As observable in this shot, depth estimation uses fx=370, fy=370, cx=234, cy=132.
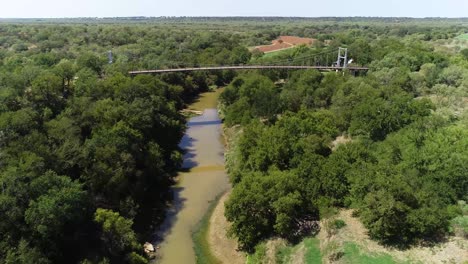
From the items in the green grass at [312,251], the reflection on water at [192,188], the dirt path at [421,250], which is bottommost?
the reflection on water at [192,188]

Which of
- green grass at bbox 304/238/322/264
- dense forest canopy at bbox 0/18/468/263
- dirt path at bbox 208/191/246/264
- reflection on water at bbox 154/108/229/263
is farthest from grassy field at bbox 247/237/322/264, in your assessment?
reflection on water at bbox 154/108/229/263

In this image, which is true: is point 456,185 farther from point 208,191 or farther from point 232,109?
point 232,109

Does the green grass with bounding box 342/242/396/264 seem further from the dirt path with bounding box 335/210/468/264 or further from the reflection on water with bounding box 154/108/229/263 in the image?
the reflection on water with bounding box 154/108/229/263

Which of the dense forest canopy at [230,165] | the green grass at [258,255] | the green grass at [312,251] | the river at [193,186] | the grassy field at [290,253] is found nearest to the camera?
the dense forest canopy at [230,165]

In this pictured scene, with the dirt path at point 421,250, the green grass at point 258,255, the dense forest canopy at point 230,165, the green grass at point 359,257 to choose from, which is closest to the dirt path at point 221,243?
the green grass at point 258,255

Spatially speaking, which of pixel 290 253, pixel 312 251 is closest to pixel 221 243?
pixel 290 253

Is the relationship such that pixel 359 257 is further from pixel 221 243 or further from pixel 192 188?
pixel 192 188

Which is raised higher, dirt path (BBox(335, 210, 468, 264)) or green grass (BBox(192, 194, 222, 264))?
dirt path (BBox(335, 210, 468, 264))

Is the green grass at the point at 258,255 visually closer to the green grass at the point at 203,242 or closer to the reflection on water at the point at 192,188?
the green grass at the point at 203,242
